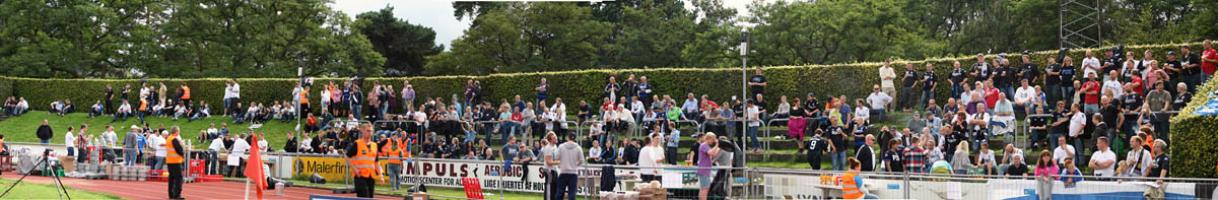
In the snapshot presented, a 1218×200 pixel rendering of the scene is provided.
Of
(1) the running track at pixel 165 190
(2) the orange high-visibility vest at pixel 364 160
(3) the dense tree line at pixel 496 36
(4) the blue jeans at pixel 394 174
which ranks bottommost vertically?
(1) the running track at pixel 165 190

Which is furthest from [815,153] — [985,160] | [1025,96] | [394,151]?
[394,151]

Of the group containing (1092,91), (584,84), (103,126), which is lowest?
(103,126)

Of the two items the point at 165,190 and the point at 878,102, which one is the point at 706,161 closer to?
the point at 165,190

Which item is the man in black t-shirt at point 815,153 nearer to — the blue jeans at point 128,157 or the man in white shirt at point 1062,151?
the man in white shirt at point 1062,151

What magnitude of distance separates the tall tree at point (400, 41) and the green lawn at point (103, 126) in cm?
2289

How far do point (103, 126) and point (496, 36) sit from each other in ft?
65.2

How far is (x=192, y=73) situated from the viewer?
57312mm

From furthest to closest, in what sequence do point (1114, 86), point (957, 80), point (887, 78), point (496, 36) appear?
point (496, 36)
point (887, 78)
point (957, 80)
point (1114, 86)

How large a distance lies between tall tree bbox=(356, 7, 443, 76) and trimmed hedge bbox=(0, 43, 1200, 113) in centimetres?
2021

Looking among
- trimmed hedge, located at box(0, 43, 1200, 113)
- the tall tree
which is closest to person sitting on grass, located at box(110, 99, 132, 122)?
trimmed hedge, located at box(0, 43, 1200, 113)

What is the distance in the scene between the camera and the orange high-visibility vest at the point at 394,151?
21.0 m

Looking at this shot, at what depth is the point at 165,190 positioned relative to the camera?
23.2 meters

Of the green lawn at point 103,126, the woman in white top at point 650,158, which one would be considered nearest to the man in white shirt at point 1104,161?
the woman in white top at point 650,158

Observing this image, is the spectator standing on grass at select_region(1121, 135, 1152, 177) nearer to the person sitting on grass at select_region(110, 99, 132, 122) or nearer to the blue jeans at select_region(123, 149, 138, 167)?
the blue jeans at select_region(123, 149, 138, 167)
